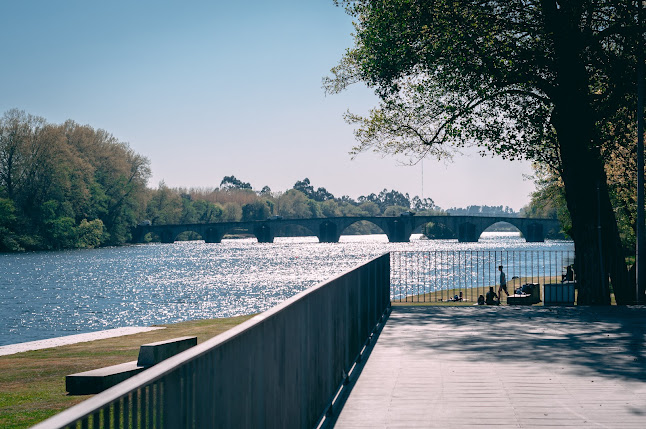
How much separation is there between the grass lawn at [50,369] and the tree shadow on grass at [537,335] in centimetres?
562

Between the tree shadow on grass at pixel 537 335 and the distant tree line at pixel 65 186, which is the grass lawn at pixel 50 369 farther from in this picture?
the distant tree line at pixel 65 186

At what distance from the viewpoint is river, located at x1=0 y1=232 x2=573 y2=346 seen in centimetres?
4282

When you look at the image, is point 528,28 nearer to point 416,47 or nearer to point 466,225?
point 416,47

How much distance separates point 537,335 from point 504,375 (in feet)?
12.4

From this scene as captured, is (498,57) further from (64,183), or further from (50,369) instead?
(64,183)

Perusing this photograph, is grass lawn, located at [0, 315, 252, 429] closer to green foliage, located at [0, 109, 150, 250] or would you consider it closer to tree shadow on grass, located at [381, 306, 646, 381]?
tree shadow on grass, located at [381, 306, 646, 381]

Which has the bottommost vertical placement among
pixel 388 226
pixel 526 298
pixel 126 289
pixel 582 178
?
pixel 126 289

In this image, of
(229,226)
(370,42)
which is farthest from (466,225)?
(370,42)

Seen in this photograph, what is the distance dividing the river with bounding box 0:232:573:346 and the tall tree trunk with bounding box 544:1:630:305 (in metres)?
15.5

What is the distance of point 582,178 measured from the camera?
19984mm

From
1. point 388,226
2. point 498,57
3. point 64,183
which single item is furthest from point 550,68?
point 388,226

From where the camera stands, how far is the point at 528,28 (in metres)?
20.6

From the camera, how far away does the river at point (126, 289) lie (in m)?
42.8

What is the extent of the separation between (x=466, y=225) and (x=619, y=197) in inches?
5289
